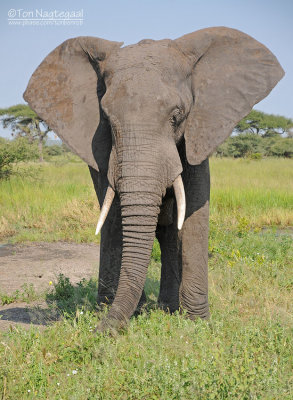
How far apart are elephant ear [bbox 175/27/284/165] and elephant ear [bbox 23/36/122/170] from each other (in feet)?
1.95

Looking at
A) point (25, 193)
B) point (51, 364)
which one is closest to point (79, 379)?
point (51, 364)

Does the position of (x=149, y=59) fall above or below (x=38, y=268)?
above

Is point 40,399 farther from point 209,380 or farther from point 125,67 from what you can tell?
point 125,67

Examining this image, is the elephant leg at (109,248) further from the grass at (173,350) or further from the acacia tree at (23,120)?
the acacia tree at (23,120)

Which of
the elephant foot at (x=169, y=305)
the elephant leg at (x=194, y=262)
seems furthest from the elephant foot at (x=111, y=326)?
the elephant foot at (x=169, y=305)

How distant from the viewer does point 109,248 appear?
397 centimetres

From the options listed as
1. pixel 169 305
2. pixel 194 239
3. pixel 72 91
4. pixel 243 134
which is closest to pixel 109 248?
pixel 194 239

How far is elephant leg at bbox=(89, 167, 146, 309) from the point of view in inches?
152

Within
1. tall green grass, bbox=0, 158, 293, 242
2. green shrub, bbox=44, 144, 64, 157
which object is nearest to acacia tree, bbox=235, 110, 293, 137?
green shrub, bbox=44, 144, 64, 157

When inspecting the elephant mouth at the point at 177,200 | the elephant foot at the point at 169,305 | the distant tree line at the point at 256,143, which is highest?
the elephant mouth at the point at 177,200

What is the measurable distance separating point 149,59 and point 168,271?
1896mm

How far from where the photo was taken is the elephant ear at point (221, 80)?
144 inches

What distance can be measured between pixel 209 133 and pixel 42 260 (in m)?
4.11

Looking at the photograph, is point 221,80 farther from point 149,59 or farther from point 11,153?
point 11,153
